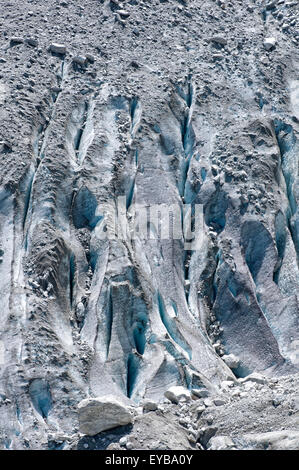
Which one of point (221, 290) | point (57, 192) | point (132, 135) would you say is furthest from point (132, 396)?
point (132, 135)

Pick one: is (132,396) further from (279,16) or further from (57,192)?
(279,16)

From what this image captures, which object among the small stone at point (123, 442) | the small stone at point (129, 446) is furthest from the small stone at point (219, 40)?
the small stone at point (129, 446)

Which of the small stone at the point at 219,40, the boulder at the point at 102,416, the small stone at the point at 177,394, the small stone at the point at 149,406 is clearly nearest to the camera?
the boulder at the point at 102,416

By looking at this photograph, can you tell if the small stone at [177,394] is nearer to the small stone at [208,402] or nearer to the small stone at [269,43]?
the small stone at [208,402]

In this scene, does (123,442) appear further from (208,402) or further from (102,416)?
(208,402)

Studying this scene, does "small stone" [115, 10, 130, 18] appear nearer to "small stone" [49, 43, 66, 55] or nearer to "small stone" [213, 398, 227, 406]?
"small stone" [49, 43, 66, 55]

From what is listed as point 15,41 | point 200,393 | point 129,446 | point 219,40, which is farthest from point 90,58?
point 129,446

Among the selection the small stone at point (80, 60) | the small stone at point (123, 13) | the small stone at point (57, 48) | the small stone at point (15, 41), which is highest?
the small stone at point (123, 13)
